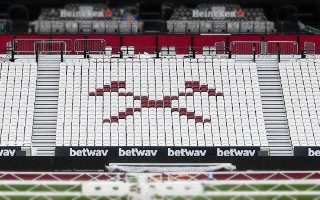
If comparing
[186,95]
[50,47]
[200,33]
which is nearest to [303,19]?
[200,33]

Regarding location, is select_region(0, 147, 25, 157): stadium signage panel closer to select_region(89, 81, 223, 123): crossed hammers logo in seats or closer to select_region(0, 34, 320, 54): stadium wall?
select_region(89, 81, 223, 123): crossed hammers logo in seats

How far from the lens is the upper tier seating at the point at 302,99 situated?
39219mm

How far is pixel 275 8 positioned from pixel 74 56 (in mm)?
11567

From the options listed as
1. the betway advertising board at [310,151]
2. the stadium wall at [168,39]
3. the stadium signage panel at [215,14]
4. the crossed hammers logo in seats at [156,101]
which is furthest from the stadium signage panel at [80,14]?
the betway advertising board at [310,151]

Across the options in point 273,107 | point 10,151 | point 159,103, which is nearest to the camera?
point 10,151

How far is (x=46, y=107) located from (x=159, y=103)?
499 centimetres

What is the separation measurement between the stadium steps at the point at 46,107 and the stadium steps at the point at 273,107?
9273 millimetres

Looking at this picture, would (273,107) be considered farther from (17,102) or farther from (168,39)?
(17,102)

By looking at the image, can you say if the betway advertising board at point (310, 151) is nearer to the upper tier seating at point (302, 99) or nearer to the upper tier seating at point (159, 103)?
the upper tier seating at point (302, 99)

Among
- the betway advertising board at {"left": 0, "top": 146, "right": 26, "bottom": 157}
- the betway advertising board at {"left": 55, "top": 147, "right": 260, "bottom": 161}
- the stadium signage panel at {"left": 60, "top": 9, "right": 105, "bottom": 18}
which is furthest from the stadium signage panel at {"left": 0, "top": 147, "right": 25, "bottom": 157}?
the stadium signage panel at {"left": 60, "top": 9, "right": 105, "bottom": 18}

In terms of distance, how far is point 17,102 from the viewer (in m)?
40.5

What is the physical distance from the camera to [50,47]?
4431cm

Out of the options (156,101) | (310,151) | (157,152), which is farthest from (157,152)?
(310,151)

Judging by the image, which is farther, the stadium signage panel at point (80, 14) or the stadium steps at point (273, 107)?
the stadium signage panel at point (80, 14)
